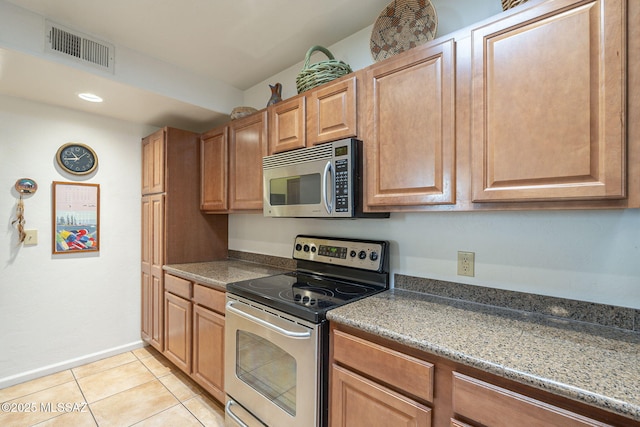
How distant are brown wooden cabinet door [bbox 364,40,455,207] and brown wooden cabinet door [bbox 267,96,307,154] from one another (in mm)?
458

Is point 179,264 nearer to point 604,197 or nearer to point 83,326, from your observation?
point 83,326

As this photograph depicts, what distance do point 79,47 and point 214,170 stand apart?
1104 millimetres

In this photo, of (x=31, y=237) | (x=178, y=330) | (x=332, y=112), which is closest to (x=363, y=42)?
(x=332, y=112)

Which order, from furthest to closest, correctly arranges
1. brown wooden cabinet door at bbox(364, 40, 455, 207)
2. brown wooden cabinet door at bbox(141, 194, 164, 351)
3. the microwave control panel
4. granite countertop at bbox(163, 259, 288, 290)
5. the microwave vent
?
brown wooden cabinet door at bbox(141, 194, 164, 351)
granite countertop at bbox(163, 259, 288, 290)
the microwave vent
the microwave control panel
brown wooden cabinet door at bbox(364, 40, 455, 207)

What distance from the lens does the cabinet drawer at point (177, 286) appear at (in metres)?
2.16

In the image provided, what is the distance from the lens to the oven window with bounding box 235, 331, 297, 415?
4.64 ft

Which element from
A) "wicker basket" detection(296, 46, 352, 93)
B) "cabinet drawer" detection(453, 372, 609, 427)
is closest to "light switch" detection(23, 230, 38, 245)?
"wicker basket" detection(296, 46, 352, 93)

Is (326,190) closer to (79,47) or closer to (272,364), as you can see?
(272,364)

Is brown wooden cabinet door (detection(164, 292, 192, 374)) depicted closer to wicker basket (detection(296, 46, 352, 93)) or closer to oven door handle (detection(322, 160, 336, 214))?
oven door handle (detection(322, 160, 336, 214))

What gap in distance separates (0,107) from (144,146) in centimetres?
94

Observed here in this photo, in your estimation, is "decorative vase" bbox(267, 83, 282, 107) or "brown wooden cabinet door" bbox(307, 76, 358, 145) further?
"decorative vase" bbox(267, 83, 282, 107)

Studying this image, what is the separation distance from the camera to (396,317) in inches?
47.8

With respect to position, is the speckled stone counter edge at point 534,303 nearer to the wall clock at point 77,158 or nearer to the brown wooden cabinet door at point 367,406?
the brown wooden cabinet door at point 367,406

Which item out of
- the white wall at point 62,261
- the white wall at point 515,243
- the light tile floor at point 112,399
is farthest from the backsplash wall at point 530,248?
the white wall at point 62,261
